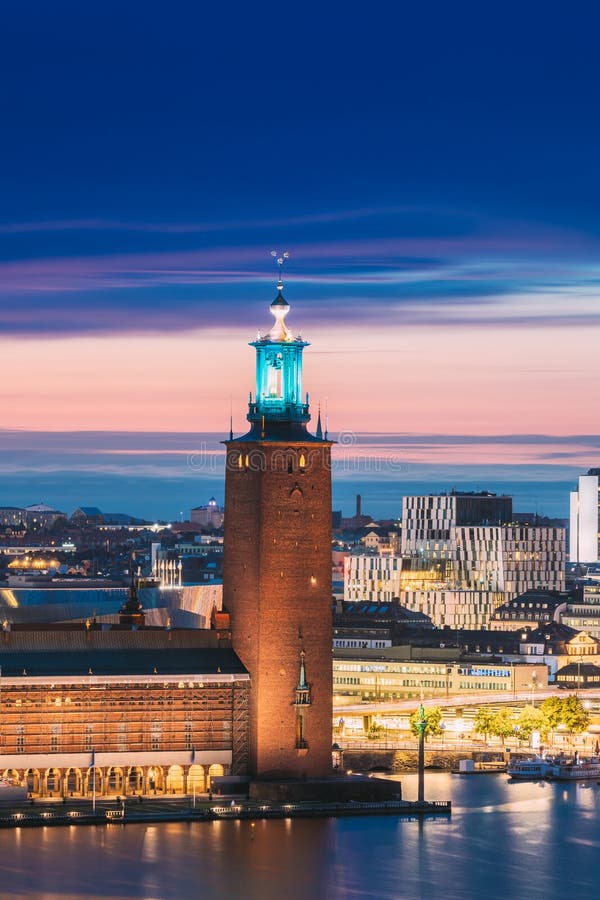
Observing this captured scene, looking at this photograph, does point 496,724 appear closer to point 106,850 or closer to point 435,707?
point 435,707

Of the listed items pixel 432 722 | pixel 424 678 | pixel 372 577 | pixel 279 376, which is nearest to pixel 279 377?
pixel 279 376

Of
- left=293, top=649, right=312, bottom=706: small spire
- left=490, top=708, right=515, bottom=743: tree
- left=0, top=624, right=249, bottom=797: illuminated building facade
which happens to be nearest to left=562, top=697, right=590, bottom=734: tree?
left=490, top=708, right=515, bottom=743: tree

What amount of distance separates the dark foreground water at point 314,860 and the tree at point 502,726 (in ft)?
66.2

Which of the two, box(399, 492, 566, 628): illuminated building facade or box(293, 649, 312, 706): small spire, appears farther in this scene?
box(399, 492, 566, 628): illuminated building facade

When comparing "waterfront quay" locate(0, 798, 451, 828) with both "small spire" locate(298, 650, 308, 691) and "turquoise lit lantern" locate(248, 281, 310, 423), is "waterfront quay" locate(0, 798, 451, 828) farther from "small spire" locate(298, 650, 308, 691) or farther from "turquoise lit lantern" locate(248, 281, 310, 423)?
"turquoise lit lantern" locate(248, 281, 310, 423)

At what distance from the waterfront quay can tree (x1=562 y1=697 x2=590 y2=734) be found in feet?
75.0

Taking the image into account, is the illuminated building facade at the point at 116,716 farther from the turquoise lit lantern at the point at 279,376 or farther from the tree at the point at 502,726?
the tree at the point at 502,726

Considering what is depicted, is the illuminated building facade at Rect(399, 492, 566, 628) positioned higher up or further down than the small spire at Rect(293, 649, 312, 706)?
higher up

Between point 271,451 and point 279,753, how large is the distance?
8.17 m

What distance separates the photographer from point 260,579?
80875 millimetres

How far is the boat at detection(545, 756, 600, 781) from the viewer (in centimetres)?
9281

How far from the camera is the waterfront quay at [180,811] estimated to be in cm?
7625

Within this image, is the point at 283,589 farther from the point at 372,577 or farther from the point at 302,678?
the point at 372,577

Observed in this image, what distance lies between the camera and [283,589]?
266ft
